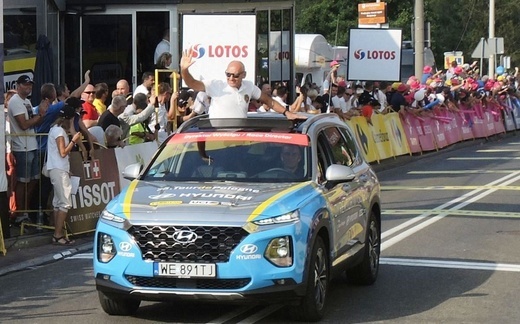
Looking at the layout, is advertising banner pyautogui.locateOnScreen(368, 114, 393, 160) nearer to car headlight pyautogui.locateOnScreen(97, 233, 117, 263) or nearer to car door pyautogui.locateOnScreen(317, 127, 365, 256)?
car door pyautogui.locateOnScreen(317, 127, 365, 256)

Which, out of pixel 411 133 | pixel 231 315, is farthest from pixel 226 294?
pixel 411 133

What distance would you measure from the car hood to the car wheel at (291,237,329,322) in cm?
45

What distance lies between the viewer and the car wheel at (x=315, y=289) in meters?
8.47

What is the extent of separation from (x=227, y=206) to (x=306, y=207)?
2.13 feet

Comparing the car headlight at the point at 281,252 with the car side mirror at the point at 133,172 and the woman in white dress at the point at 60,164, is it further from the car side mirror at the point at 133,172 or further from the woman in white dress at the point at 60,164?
the woman in white dress at the point at 60,164

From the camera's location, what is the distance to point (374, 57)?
26828 millimetres

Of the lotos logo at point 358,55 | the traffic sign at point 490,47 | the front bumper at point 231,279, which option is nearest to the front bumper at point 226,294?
the front bumper at point 231,279

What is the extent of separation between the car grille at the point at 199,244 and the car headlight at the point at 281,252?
24cm

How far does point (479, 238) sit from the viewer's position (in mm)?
13773

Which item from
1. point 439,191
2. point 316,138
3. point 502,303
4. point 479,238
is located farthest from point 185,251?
point 439,191

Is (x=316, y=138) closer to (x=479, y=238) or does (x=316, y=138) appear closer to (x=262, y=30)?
(x=479, y=238)

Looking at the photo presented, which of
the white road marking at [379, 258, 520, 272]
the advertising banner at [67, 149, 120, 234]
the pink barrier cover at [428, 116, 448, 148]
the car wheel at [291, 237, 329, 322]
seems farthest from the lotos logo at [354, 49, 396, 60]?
the car wheel at [291, 237, 329, 322]

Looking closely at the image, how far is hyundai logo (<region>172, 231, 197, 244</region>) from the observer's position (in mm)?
8148

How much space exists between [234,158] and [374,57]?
17.8 meters
